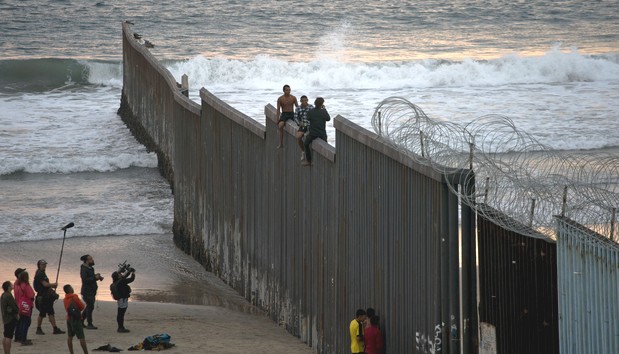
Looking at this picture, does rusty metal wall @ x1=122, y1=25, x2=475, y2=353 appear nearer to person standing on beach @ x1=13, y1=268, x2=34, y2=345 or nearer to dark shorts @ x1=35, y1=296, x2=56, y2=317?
dark shorts @ x1=35, y1=296, x2=56, y2=317

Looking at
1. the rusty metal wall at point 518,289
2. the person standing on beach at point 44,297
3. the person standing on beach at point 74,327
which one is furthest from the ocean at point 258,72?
the rusty metal wall at point 518,289

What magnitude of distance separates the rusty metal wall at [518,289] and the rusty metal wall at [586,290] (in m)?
0.20

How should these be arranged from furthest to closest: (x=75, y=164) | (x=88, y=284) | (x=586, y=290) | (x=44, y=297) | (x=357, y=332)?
(x=75, y=164), (x=88, y=284), (x=44, y=297), (x=357, y=332), (x=586, y=290)

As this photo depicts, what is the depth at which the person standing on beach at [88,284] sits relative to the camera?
16.9 meters

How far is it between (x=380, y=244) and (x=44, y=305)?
5.65 meters

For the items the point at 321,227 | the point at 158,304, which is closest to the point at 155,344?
the point at 321,227

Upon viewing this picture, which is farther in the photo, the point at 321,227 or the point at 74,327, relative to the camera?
the point at 321,227

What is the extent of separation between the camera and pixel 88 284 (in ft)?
55.5

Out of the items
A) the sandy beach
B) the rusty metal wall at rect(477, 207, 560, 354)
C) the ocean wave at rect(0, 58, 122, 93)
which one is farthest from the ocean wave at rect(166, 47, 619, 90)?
the rusty metal wall at rect(477, 207, 560, 354)

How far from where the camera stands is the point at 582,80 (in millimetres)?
50906

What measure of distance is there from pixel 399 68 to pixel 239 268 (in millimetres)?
35100

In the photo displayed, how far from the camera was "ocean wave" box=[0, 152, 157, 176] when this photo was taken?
33.4 m

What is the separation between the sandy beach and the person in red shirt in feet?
8.87

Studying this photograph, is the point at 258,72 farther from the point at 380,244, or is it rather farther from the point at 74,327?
the point at 380,244
